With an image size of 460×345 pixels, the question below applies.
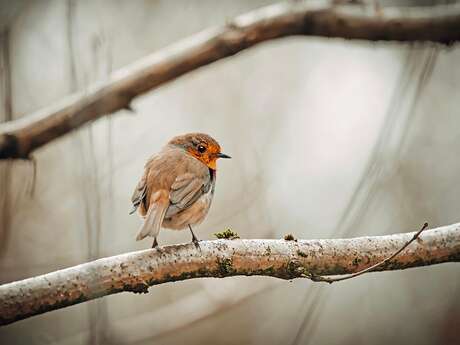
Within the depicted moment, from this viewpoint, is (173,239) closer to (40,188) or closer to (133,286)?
(40,188)

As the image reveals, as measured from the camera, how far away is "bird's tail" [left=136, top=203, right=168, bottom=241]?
2.27 meters

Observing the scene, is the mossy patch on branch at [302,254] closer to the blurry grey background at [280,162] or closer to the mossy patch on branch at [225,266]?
the mossy patch on branch at [225,266]

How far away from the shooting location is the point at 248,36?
11.7 ft

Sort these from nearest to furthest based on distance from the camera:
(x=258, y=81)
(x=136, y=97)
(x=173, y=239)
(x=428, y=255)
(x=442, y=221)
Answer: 1. (x=428, y=255)
2. (x=136, y=97)
3. (x=173, y=239)
4. (x=442, y=221)
5. (x=258, y=81)

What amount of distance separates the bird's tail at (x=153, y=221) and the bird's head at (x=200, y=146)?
0.51m

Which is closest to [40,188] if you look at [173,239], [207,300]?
[173,239]

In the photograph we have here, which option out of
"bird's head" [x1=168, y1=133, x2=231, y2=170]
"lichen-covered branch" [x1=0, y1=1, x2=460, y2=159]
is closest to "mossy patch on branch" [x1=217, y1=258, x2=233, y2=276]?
"bird's head" [x1=168, y1=133, x2=231, y2=170]

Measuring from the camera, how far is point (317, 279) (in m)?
2.14

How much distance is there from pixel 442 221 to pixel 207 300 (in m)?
3.15

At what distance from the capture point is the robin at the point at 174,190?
8.38 feet

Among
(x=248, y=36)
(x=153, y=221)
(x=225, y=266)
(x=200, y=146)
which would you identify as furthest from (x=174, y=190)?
(x=248, y=36)

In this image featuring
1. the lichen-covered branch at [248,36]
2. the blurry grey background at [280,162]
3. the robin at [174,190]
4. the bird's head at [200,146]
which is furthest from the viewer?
the blurry grey background at [280,162]

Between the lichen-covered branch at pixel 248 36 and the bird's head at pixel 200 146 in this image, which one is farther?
the lichen-covered branch at pixel 248 36

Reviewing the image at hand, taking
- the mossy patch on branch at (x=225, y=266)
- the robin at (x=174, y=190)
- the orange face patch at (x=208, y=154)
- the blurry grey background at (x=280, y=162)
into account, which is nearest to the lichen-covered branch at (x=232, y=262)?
the mossy patch on branch at (x=225, y=266)
